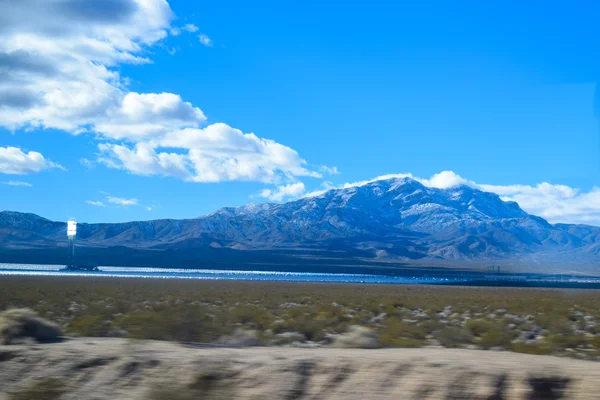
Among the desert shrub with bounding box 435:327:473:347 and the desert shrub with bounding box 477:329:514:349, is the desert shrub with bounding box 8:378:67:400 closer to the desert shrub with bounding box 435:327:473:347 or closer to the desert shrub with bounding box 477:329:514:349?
the desert shrub with bounding box 435:327:473:347

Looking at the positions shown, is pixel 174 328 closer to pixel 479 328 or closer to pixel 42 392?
pixel 42 392

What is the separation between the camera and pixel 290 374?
33.9 ft

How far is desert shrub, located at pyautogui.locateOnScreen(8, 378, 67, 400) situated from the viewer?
32.1 feet

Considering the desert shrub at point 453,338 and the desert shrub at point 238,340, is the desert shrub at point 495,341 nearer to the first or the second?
the desert shrub at point 453,338

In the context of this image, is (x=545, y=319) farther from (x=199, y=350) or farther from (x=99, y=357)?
(x=99, y=357)

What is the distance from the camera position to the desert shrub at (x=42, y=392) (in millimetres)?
9773

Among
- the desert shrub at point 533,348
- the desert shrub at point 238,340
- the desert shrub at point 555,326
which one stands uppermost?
the desert shrub at point 238,340

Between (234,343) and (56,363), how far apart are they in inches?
159

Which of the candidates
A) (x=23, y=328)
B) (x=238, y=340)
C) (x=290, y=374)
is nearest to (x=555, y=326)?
(x=238, y=340)

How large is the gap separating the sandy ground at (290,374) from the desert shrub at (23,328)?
1857mm

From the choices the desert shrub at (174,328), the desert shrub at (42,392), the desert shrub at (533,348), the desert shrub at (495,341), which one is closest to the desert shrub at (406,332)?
the desert shrub at (495,341)

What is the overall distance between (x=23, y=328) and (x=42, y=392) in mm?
5203

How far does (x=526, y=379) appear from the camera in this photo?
31.0 feet

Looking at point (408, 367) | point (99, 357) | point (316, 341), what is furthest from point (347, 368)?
point (316, 341)
